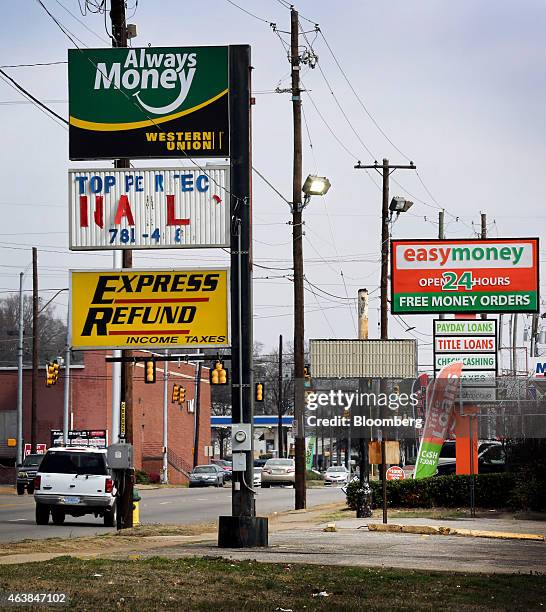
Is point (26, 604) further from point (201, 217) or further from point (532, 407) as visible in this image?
point (532, 407)

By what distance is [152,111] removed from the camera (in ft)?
70.4

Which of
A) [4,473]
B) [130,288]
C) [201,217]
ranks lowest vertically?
[4,473]

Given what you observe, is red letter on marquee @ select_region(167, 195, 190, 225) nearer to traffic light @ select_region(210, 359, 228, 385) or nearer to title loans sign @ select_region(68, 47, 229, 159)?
title loans sign @ select_region(68, 47, 229, 159)

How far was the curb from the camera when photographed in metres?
22.5

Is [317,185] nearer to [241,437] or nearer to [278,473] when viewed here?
[241,437]

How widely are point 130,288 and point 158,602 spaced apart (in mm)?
9806

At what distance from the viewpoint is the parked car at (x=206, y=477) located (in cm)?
6581

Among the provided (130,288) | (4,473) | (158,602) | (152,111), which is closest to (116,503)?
(130,288)

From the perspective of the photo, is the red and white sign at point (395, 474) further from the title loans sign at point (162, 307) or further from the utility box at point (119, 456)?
the title loans sign at point (162, 307)

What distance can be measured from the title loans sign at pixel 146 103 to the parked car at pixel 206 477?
151 ft

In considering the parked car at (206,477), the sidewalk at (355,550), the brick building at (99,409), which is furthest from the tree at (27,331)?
the sidewalk at (355,550)

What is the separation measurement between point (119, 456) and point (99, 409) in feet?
142

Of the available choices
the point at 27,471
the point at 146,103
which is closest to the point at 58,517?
the point at 146,103

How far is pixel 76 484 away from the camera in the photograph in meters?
28.3
